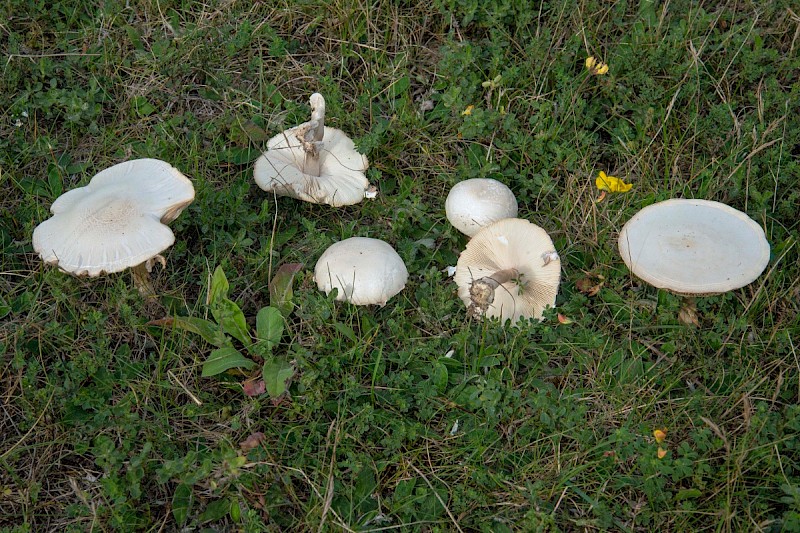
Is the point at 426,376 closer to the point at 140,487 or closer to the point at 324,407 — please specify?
the point at 324,407

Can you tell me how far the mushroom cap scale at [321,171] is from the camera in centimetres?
354

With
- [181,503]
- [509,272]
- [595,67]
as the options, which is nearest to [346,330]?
[509,272]

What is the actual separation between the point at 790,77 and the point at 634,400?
227 cm

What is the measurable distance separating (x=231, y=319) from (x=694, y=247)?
2.01m

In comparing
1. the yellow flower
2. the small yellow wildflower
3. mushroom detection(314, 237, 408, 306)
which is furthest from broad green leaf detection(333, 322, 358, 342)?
the small yellow wildflower

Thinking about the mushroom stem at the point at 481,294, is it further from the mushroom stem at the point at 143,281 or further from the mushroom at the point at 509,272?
the mushroom stem at the point at 143,281

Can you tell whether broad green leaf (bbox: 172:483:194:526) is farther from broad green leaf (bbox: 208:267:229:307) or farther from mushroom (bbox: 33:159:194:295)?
mushroom (bbox: 33:159:194:295)

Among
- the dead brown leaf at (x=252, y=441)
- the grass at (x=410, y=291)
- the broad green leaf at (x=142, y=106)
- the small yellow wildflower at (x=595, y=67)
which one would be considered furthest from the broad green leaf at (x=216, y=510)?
the small yellow wildflower at (x=595, y=67)

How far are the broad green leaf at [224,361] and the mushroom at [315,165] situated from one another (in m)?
0.91

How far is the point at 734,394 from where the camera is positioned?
9.58 feet

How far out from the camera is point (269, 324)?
3053 mm

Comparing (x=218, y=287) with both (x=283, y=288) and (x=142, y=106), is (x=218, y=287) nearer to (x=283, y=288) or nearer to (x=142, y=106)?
(x=283, y=288)

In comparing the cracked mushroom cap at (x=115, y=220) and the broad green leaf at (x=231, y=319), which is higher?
the cracked mushroom cap at (x=115, y=220)

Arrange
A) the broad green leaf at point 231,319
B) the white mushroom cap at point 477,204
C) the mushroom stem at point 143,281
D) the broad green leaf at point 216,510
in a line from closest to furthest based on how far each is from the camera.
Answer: the broad green leaf at point 216,510 < the broad green leaf at point 231,319 < the mushroom stem at point 143,281 < the white mushroom cap at point 477,204
